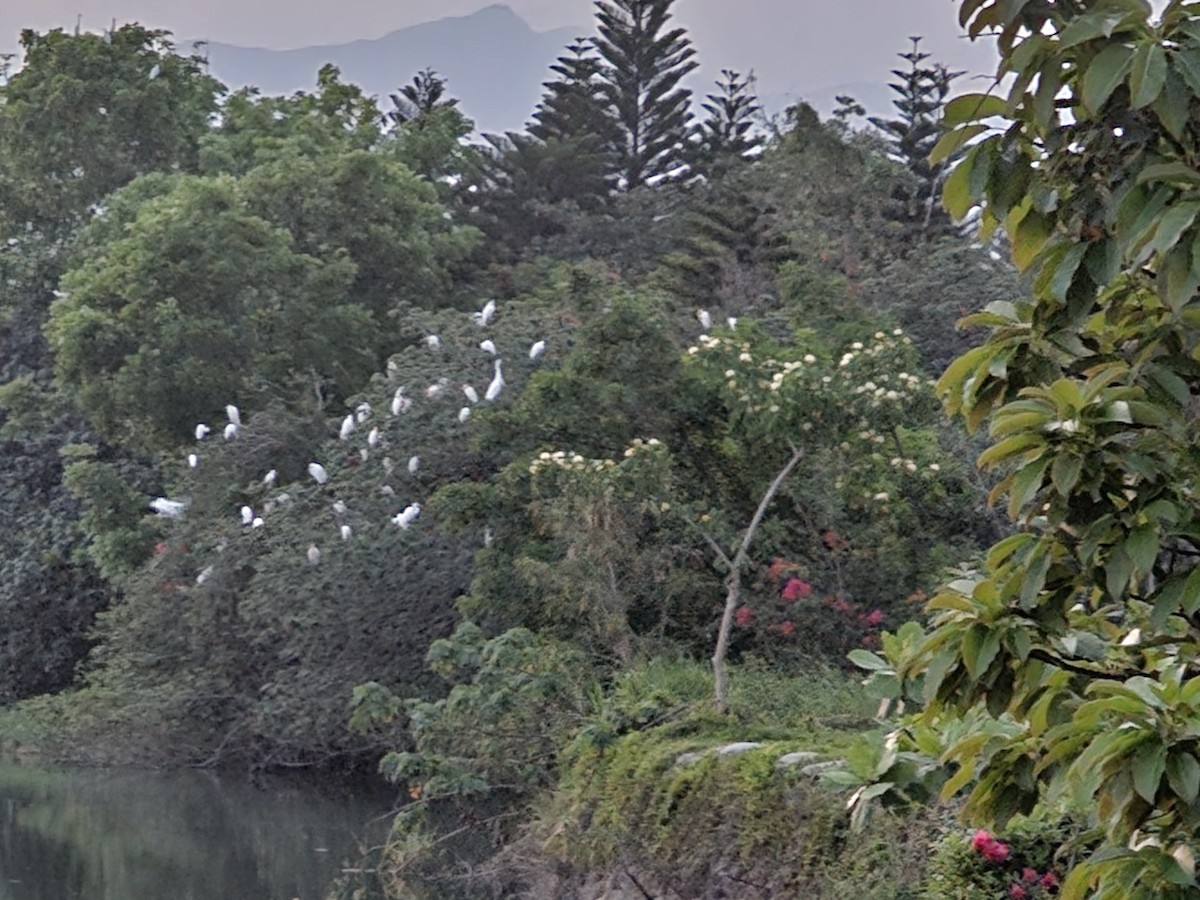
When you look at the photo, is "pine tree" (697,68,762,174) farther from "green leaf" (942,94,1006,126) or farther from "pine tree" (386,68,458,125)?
"green leaf" (942,94,1006,126)

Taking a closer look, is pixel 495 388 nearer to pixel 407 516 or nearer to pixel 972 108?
pixel 407 516

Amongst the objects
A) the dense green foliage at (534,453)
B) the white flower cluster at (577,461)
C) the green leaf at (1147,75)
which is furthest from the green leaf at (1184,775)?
the white flower cluster at (577,461)

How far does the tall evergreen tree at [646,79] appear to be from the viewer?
25.6 m

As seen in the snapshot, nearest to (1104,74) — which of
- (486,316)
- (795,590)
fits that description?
(795,590)

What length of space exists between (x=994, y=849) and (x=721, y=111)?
2082 cm

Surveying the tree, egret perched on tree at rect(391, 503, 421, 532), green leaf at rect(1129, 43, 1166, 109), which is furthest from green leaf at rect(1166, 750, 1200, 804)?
egret perched on tree at rect(391, 503, 421, 532)

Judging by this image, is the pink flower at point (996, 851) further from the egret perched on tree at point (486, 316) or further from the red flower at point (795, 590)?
the egret perched on tree at point (486, 316)

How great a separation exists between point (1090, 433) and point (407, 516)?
11.2 m

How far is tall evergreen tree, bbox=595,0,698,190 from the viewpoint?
25625 mm

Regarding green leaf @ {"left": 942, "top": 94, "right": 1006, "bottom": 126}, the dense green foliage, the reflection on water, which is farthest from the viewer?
the reflection on water

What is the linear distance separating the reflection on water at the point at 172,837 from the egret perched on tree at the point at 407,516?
215 centimetres

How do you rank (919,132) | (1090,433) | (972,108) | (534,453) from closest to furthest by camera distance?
(1090,433)
(972,108)
(534,453)
(919,132)

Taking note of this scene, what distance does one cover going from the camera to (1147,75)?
218cm

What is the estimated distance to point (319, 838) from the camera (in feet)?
41.8
